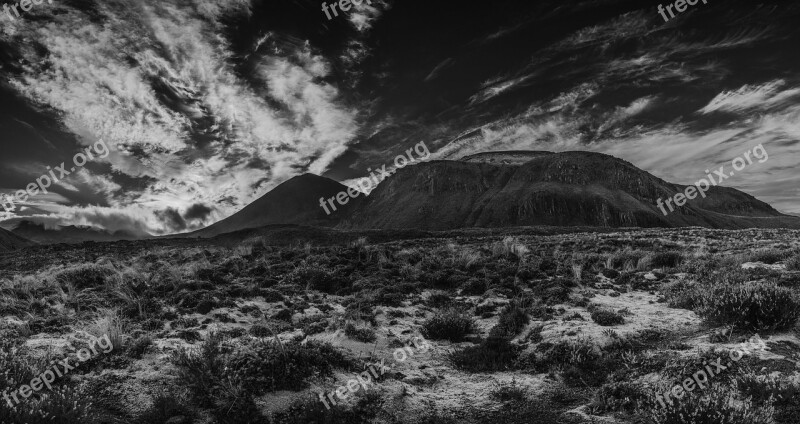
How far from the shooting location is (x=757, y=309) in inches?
314

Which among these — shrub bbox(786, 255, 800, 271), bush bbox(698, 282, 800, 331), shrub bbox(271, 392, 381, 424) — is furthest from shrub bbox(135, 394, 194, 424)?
shrub bbox(786, 255, 800, 271)

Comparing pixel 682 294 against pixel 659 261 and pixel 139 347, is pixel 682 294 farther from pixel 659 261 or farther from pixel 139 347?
pixel 139 347

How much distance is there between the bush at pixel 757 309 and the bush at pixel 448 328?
5372mm

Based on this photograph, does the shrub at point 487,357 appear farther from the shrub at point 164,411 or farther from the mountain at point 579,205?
the mountain at point 579,205

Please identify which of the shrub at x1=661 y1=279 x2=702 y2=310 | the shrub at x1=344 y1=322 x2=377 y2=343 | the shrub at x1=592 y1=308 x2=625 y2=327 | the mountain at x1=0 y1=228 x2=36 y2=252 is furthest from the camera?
the mountain at x1=0 y1=228 x2=36 y2=252

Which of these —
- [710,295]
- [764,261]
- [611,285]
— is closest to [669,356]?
[710,295]

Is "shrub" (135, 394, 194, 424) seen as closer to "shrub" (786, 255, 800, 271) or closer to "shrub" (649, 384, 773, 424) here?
"shrub" (649, 384, 773, 424)

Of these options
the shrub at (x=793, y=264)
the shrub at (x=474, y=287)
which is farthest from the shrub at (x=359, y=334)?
the shrub at (x=793, y=264)

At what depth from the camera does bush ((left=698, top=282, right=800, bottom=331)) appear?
7.80m

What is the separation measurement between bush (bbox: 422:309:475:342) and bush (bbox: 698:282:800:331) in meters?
5.37

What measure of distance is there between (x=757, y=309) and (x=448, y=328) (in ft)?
20.8

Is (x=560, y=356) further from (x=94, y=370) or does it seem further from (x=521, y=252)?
(x=521, y=252)

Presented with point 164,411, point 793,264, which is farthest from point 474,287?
point 793,264

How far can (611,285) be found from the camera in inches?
568
